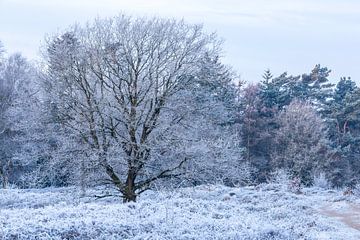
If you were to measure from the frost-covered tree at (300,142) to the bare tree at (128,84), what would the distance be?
75.0 feet

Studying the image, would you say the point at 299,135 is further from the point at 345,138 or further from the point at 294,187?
the point at 294,187

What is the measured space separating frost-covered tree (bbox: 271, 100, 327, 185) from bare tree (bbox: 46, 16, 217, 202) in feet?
75.0

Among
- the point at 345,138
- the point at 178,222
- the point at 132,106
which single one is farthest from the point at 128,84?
the point at 345,138

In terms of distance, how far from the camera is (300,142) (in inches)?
1673

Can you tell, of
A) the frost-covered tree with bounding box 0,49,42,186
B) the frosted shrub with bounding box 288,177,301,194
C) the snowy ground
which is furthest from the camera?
the frost-covered tree with bounding box 0,49,42,186

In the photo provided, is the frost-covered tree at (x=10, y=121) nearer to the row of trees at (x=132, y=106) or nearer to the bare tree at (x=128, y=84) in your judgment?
the row of trees at (x=132, y=106)

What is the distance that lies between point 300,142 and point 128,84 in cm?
2638

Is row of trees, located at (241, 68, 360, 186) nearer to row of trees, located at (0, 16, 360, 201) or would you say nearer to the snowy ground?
row of trees, located at (0, 16, 360, 201)

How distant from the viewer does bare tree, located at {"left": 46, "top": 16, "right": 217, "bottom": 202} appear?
19.0 meters

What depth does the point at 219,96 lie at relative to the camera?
2273cm

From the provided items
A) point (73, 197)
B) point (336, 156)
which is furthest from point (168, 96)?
point (336, 156)

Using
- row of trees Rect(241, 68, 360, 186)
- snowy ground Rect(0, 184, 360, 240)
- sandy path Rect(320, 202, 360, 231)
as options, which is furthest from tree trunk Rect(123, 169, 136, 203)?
row of trees Rect(241, 68, 360, 186)

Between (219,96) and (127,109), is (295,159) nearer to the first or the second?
(219,96)

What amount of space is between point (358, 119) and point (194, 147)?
3380cm
